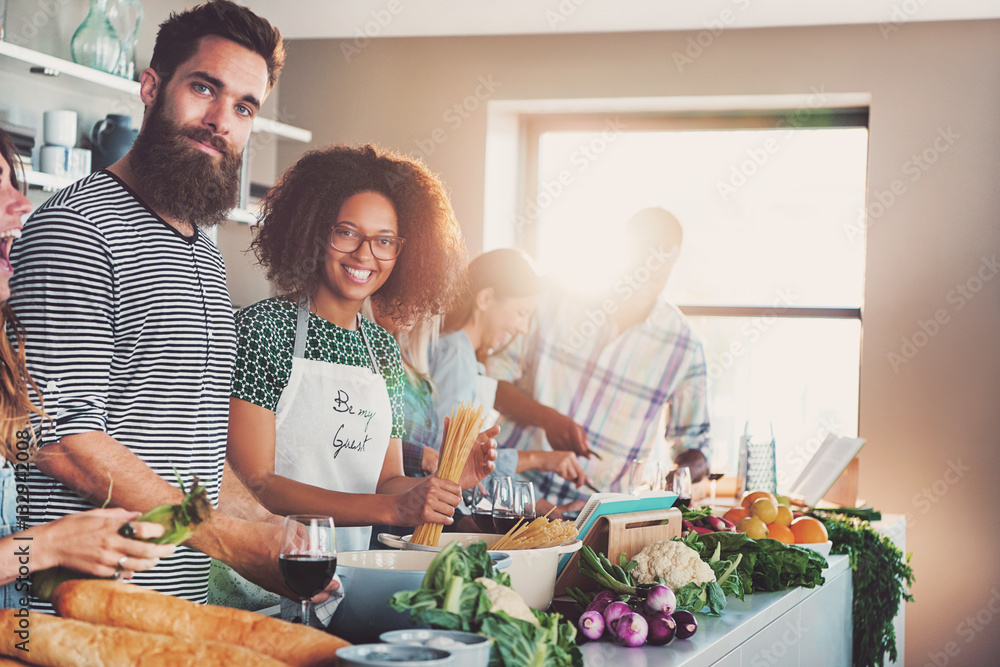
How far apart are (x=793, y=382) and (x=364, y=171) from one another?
2890 millimetres

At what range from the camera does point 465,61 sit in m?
4.55

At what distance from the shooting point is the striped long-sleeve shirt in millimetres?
1514

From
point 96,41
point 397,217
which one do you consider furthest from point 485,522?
point 96,41

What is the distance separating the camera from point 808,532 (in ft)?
7.59

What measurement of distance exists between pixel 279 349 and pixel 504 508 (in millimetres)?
672

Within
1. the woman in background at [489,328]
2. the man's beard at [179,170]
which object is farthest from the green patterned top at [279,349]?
the woman in background at [489,328]

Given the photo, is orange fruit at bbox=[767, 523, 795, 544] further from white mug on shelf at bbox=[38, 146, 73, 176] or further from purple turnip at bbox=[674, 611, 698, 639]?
white mug on shelf at bbox=[38, 146, 73, 176]

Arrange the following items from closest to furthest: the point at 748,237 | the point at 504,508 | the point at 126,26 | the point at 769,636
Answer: the point at 504,508
the point at 769,636
the point at 126,26
the point at 748,237

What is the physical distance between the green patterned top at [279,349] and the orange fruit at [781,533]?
0.90 metres

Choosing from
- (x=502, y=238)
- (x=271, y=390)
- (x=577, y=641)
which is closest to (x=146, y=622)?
(x=577, y=641)

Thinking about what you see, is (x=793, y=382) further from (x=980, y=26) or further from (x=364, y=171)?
(x=364, y=171)

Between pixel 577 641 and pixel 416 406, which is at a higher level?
pixel 416 406

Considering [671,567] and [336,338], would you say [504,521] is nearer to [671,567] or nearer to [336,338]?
[671,567]

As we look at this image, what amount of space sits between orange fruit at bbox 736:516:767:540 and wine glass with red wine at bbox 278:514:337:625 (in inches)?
52.9
